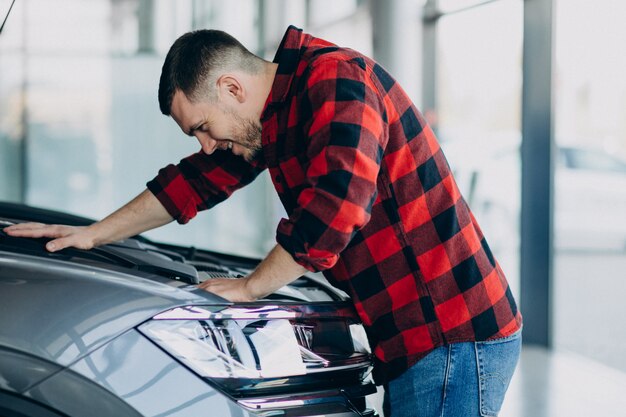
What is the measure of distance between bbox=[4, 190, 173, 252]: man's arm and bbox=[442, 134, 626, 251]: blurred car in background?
3.22 metres

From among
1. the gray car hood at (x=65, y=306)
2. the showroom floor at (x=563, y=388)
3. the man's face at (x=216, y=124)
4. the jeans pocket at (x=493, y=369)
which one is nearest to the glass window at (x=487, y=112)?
the showroom floor at (x=563, y=388)

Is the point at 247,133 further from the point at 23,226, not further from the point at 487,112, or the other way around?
the point at 487,112

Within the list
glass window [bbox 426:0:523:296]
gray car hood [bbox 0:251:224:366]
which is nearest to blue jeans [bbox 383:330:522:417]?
gray car hood [bbox 0:251:224:366]

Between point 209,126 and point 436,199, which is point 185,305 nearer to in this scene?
point 209,126

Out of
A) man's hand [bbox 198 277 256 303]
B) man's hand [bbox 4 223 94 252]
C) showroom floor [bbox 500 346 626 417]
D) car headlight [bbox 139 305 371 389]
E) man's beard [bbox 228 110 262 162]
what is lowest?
showroom floor [bbox 500 346 626 417]

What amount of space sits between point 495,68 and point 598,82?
4.12 ft

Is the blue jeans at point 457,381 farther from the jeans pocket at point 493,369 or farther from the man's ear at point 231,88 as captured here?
the man's ear at point 231,88

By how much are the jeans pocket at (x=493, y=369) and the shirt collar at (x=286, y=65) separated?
0.71 m

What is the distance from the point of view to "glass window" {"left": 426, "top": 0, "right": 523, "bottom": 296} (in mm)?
5715

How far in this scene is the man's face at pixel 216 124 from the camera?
1.75 meters

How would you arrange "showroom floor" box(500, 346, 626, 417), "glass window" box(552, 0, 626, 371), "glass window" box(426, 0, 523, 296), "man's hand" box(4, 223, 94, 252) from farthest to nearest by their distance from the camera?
"glass window" box(426, 0, 523, 296) → "glass window" box(552, 0, 626, 371) → "showroom floor" box(500, 346, 626, 417) → "man's hand" box(4, 223, 94, 252)

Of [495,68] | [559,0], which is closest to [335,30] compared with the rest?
[495,68]

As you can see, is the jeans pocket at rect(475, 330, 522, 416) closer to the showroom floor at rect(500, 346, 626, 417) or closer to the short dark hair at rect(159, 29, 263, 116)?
the short dark hair at rect(159, 29, 263, 116)

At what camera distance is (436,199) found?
5.65 ft
